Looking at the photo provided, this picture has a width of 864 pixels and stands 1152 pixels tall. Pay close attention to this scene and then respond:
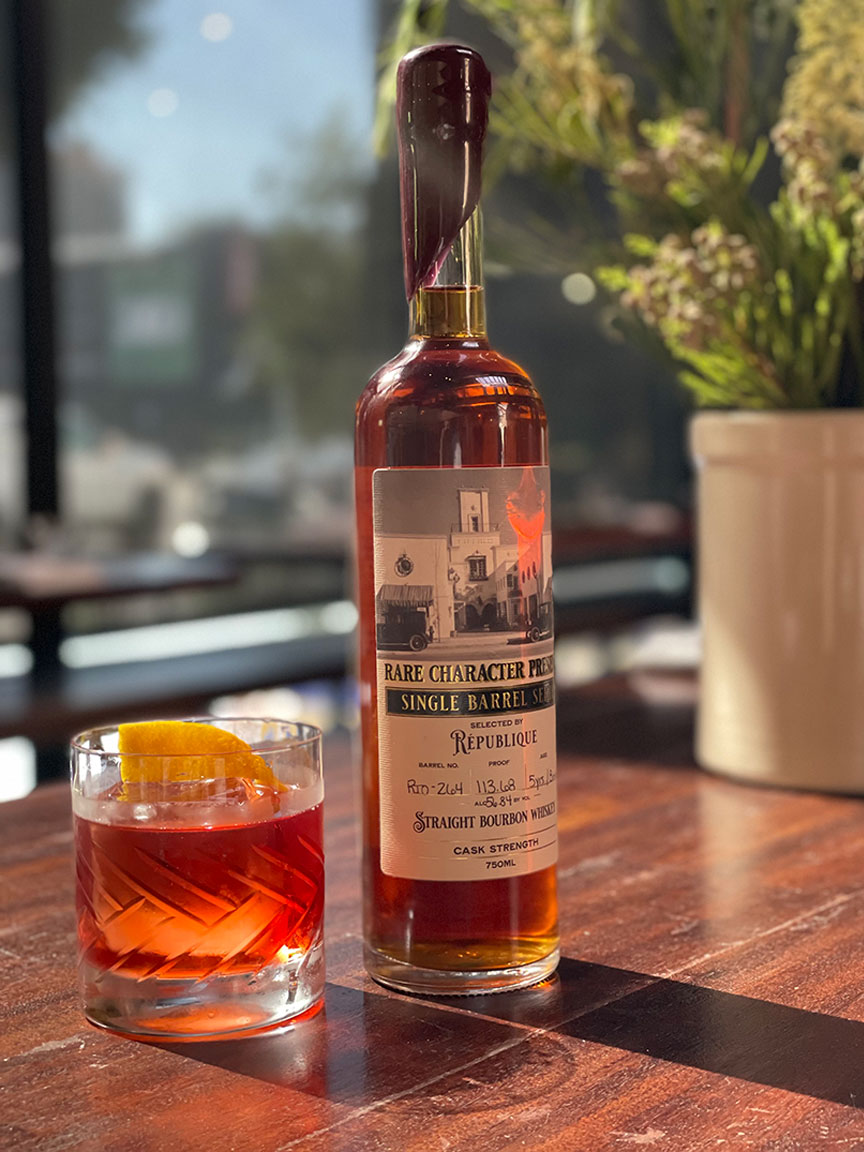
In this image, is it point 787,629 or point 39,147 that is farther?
point 39,147

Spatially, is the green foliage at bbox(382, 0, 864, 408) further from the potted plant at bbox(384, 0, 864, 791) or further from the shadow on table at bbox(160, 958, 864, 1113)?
the shadow on table at bbox(160, 958, 864, 1113)

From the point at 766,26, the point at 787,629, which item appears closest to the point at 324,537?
the point at 766,26

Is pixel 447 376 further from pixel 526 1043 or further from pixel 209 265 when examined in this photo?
pixel 209 265

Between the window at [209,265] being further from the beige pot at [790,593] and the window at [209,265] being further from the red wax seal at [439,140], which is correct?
the red wax seal at [439,140]

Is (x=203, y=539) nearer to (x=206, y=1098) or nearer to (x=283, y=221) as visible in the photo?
(x=283, y=221)

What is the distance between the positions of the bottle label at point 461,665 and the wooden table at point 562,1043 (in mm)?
A: 63

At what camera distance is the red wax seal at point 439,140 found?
0.53 meters

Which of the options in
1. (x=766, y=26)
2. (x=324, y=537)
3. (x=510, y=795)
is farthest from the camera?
(x=324, y=537)

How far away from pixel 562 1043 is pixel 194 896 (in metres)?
0.14

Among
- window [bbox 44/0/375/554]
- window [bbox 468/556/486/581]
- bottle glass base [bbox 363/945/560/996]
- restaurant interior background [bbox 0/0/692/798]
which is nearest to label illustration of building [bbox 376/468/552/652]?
window [bbox 468/556/486/581]

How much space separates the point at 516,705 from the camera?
1.77 feet

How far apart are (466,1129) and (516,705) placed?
166mm

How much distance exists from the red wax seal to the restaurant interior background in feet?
7.87

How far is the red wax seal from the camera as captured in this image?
0.53 m
